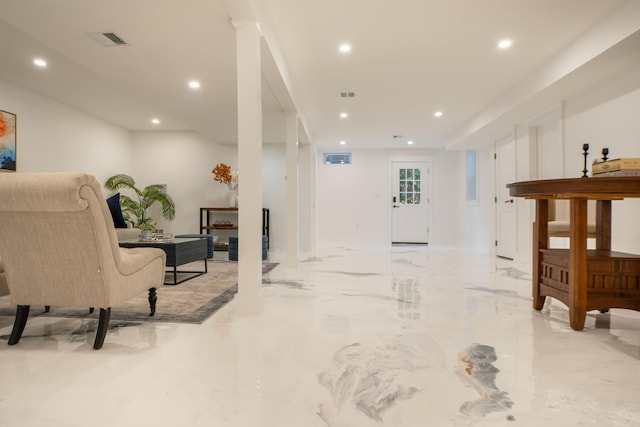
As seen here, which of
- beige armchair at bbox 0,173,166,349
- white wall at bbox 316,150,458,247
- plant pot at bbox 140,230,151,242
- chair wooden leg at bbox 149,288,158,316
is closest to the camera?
beige armchair at bbox 0,173,166,349

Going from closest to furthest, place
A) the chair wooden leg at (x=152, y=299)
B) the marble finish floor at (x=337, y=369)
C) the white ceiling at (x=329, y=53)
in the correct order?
the marble finish floor at (x=337, y=369), the chair wooden leg at (x=152, y=299), the white ceiling at (x=329, y=53)

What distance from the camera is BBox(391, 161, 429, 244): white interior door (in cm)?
932

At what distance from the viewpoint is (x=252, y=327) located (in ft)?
8.10

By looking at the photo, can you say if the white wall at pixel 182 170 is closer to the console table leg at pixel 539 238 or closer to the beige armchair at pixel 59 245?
the beige armchair at pixel 59 245

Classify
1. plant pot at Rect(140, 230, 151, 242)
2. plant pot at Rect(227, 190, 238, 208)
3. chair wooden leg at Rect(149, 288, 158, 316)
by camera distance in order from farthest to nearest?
plant pot at Rect(227, 190, 238, 208)
plant pot at Rect(140, 230, 151, 242)
chair wooden leg at Rect(149, 288, 158, 316)

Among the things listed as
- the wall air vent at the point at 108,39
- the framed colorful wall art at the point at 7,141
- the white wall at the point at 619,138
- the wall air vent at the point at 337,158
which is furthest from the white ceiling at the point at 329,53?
the wall air vent at the point at 337,158

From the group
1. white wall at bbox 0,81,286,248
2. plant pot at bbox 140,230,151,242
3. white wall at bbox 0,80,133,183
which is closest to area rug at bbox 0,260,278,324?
plant pot at bbox 140,230,151,242

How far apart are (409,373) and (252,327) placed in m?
1.14

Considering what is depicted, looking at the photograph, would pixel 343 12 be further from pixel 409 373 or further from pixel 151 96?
pixel 151 96

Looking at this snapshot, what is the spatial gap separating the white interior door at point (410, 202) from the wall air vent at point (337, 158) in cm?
117

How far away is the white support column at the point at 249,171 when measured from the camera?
2803mm

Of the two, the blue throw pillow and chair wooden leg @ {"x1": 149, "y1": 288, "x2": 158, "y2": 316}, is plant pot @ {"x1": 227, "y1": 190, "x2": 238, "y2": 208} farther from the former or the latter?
chair wooden leg @ {"x1": 149, "y1": 288, "x2": 158, "y2": 316}

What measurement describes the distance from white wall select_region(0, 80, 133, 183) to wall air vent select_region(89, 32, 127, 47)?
7.28 ft

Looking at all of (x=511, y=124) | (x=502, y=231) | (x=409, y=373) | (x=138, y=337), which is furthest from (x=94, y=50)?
(x=502, y=231)
